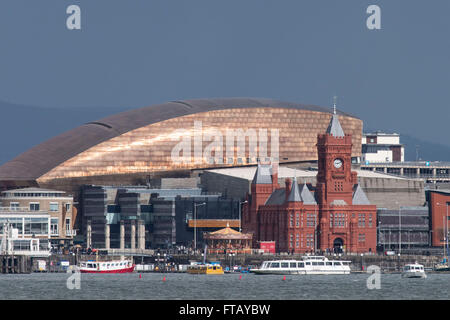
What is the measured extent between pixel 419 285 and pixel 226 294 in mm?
32066

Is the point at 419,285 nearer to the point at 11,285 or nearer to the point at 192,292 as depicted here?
the point at 192,292

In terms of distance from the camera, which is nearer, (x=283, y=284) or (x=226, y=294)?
(x=226, y=294)

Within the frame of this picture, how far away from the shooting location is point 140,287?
18575 cm

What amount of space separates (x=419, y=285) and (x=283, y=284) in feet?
56.2
